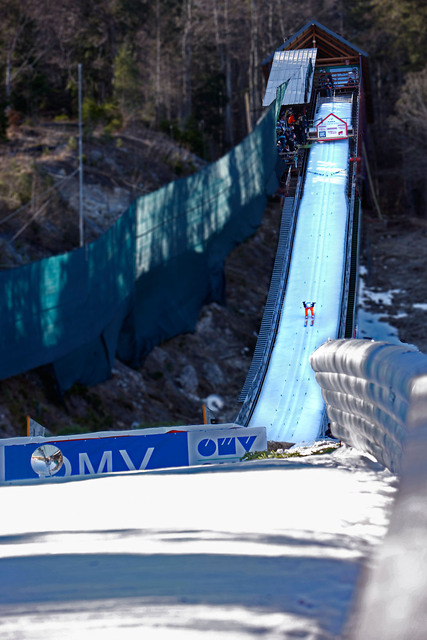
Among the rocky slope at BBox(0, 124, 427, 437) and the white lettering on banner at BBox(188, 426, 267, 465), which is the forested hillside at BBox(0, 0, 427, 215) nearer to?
the rocky slope at BBox(0, 124, 427, 437)

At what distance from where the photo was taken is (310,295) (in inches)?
829

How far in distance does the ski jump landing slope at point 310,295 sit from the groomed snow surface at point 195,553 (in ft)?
Answer: 33.2

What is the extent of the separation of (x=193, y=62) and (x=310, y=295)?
112 ft

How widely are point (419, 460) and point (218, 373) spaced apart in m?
20.0

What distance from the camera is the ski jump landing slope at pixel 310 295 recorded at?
53.4 feet

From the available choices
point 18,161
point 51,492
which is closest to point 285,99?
point 18,161

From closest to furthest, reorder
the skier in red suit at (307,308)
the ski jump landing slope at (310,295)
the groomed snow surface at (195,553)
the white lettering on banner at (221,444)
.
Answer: the groomed snow surface at (195,553) → the white lettering on banner at (221,444) → the ski jump landing slope at (310,295) → the skier in red suit at (307,308)

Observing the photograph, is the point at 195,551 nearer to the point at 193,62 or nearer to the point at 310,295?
the point at 310,295

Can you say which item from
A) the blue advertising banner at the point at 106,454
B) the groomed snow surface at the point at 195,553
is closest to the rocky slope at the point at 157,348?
the blue advertising banner at the point at 106,454

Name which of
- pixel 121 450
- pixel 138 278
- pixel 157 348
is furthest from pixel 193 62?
pixel 121 450

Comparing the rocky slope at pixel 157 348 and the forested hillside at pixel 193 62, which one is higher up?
the forested hillside at pixel 193 62

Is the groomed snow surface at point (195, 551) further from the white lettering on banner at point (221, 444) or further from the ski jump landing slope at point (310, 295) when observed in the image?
the ski jump landing slope at point (310, 295)

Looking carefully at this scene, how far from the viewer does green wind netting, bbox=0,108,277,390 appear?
14.6 meters

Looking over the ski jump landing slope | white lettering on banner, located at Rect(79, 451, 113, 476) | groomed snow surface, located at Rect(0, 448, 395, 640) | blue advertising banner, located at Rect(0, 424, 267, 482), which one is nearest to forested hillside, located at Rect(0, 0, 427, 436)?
the ski jump landing slope
